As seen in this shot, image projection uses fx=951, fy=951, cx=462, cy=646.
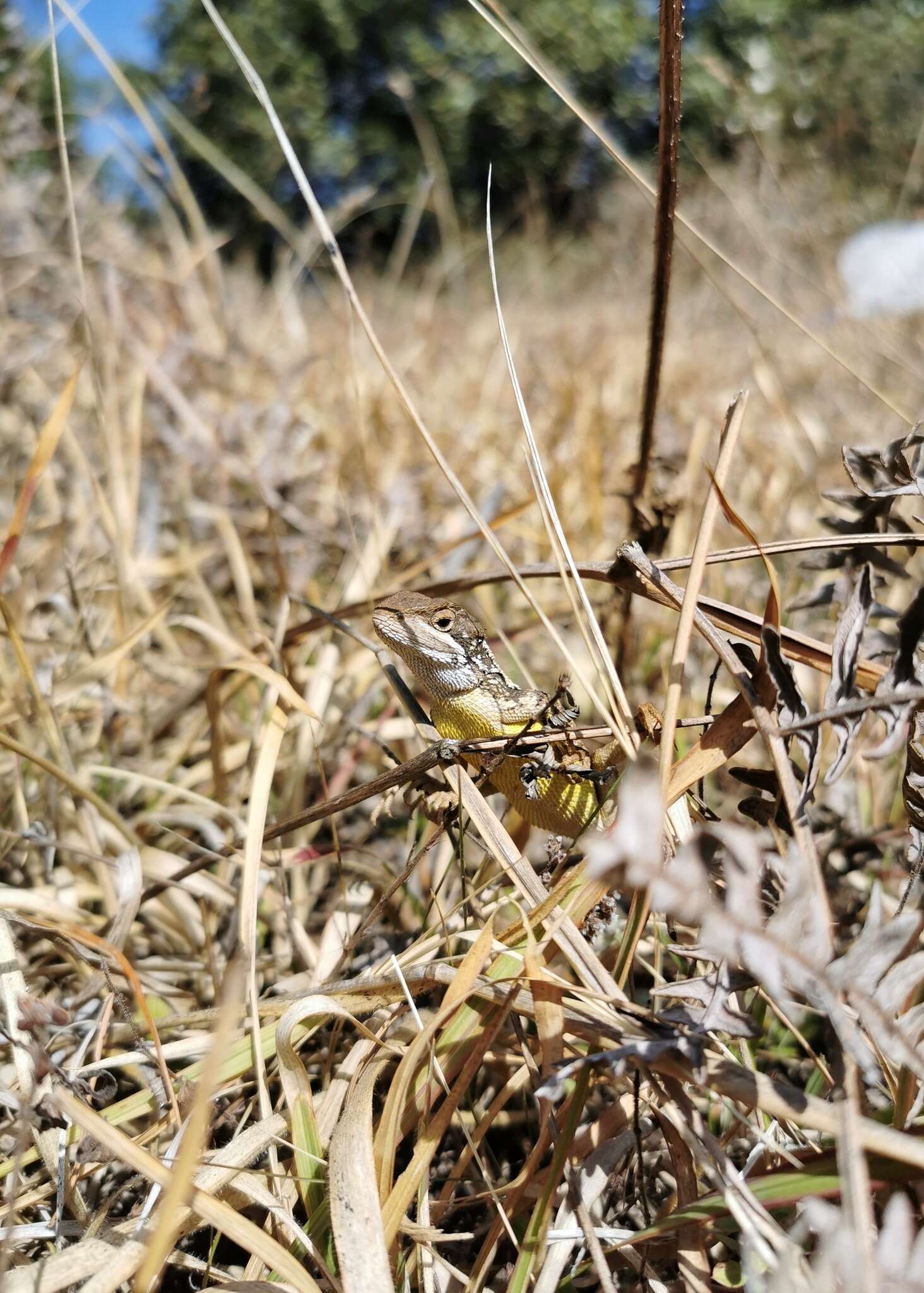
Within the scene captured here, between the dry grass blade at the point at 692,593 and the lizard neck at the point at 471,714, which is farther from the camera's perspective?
the lizard neck at the point at 471,714

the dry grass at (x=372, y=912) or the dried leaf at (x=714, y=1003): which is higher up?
the dried leaf at (x=714, y=1003)

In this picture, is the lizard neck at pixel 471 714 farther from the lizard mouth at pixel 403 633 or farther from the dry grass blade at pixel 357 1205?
the dry grass blade at pixel 357 1205

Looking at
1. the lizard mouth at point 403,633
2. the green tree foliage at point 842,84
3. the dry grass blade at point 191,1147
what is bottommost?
the lizard mouth at point 403,633

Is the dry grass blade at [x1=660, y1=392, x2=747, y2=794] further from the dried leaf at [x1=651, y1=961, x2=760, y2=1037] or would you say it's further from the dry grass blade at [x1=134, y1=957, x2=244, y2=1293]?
the dry grass blade at [x1=134, y1=957, x2=244, y2=1293]

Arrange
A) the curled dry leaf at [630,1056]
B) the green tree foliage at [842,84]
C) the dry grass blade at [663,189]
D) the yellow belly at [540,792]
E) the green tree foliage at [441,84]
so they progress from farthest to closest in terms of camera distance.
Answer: the green tree foliage at [441,84]
the green tree foliage at [842,84]
the yellow belly at [540,792]
the dry grass blade at [663,189]
the curled dry leaf at [630,1056]

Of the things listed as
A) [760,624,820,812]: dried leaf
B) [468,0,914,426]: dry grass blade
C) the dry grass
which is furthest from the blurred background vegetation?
[760,624,820,812]: dried leaf

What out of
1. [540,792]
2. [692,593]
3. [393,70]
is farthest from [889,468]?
[393,70]

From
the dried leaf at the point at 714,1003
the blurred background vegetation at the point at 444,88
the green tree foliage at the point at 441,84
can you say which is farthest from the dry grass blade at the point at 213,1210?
the green tree foliage at the point at 441,84
